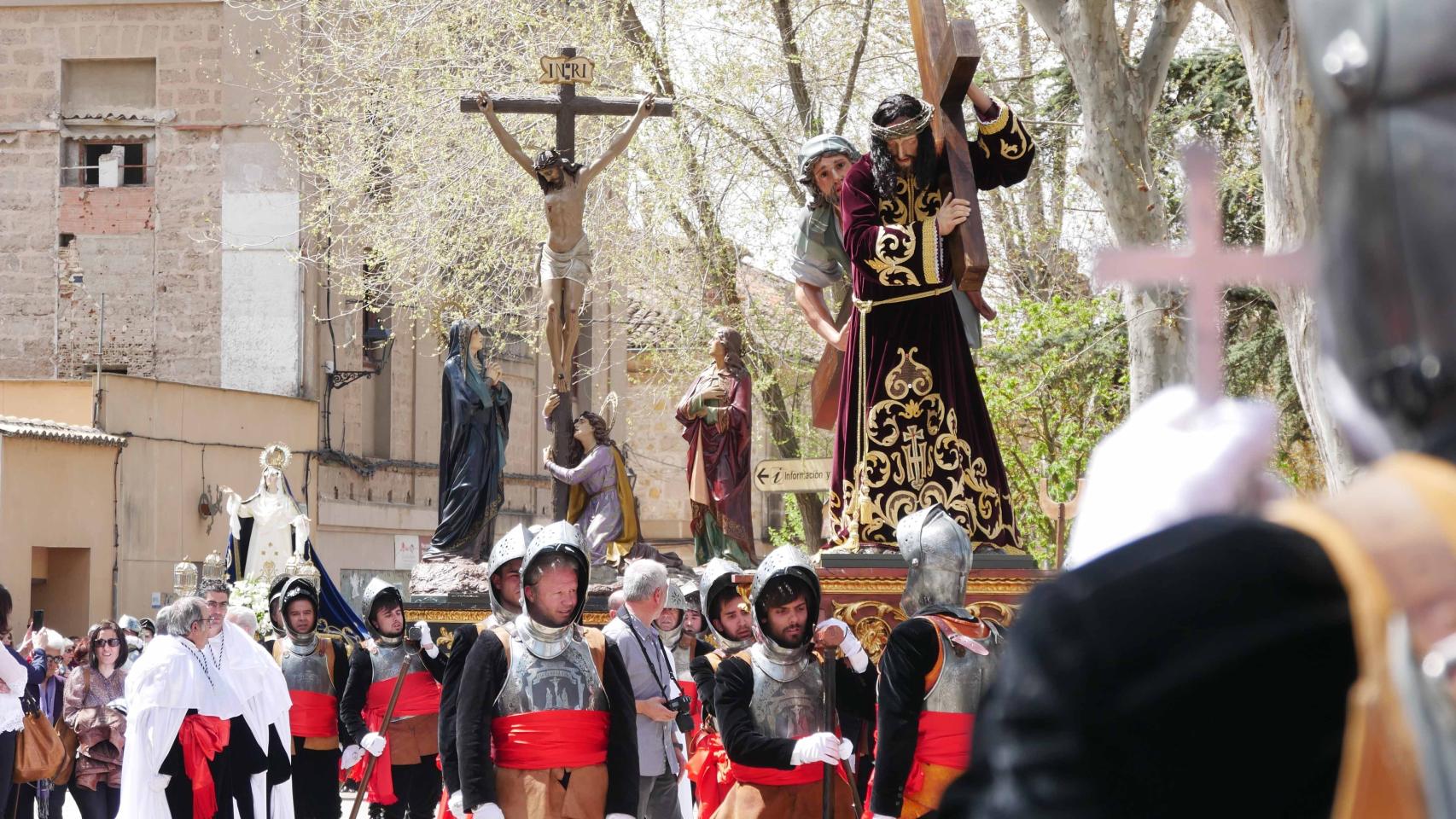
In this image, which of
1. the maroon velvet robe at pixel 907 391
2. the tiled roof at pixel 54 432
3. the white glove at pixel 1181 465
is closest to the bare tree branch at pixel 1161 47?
the maroon velvet robe at pixel 907 391

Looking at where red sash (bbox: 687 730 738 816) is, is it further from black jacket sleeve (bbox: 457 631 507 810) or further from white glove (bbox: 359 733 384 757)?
white glove (bbox: 359 733 384 757)

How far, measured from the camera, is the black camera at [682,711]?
9852 mm

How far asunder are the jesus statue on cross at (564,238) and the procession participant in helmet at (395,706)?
106 inches

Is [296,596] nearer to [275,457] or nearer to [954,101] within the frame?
[954,101]

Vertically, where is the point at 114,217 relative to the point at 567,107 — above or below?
above

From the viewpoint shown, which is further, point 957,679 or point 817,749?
point 817,749

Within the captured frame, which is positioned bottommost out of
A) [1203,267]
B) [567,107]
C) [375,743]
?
[375,743]

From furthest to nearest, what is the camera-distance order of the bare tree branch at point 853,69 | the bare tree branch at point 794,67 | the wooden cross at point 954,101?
1. the bare tree branch at point 794,67
2. the bare tree branch at point 853,69
3. the wooden cross at point 954,101

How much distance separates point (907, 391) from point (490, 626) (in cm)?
237

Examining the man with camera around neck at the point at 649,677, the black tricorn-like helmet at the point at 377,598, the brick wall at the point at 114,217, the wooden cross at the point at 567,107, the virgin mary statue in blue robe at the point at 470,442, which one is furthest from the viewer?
the brick wall at the point at 114,217

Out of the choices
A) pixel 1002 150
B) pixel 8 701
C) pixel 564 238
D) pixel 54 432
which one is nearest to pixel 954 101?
pixel 1002 150

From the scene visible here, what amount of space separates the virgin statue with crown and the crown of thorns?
15922mm

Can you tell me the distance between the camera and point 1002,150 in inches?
354

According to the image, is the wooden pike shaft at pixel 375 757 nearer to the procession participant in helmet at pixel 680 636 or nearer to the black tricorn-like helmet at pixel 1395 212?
the procession participant in helmet at pixel 680 636
